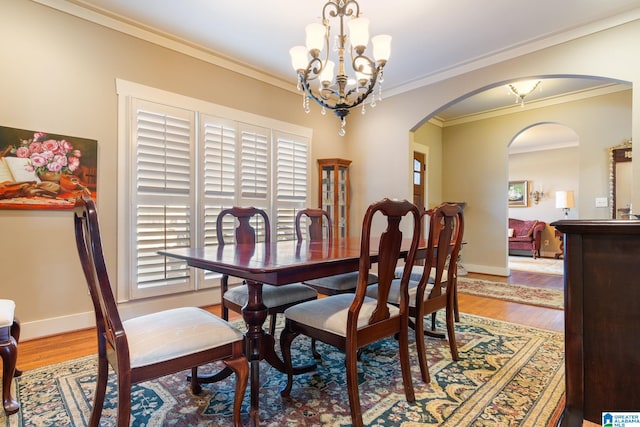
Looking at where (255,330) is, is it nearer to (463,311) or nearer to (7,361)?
(7,361)

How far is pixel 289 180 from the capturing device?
13.5ft

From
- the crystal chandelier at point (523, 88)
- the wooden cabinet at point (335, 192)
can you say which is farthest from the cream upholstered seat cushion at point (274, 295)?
the crystal chandelier at point (523, 88)

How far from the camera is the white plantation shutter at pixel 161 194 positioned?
2.93 metres

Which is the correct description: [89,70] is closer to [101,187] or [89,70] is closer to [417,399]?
[101,187]

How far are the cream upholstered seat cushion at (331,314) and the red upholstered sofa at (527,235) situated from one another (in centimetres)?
771

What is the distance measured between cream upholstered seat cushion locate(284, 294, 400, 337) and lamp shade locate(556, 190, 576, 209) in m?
7.73

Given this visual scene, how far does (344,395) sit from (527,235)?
806cm

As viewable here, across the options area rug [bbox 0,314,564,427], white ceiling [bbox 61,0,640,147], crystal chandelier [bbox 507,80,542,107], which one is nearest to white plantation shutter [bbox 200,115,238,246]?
white ceiling [bbox 61,0,640,147]

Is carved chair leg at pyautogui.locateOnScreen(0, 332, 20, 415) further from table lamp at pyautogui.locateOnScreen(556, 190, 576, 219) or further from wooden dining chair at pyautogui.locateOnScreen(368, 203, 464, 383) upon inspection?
table lamp at pyautogui.locateOnScreen(556, 190, 576, 219)

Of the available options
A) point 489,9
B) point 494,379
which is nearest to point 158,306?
point 494,379

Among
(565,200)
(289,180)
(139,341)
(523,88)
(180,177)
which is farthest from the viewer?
(565,200)

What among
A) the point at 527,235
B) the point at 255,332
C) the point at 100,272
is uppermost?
the point at 100,272

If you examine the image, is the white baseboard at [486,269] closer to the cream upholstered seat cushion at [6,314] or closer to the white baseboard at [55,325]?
the white baseboard at [55,325]

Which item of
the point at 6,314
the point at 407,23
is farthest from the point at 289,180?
the point at 6,314
